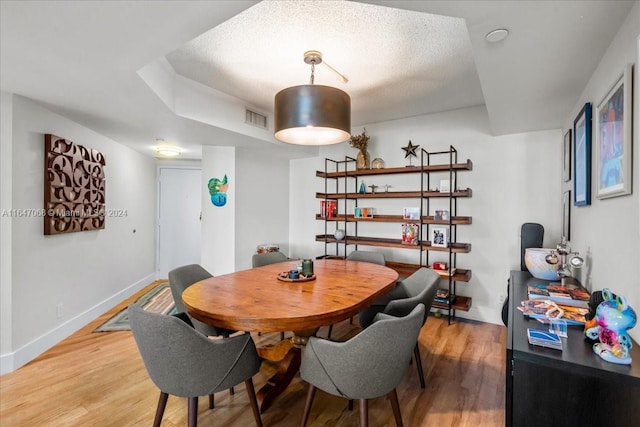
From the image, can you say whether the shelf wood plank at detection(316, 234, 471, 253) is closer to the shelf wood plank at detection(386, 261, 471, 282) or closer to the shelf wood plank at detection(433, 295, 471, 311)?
the shelf wood plank at detection(386, 261, 471, 282)

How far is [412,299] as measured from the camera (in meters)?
1.97

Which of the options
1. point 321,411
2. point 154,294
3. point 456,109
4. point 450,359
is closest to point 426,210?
point 456,109

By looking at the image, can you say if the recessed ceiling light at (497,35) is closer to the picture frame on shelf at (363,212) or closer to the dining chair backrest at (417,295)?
the dining chair backrest at (417,295)

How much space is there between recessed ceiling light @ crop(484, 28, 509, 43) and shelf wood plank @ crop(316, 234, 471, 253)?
7.36ft

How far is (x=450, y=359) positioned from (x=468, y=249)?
128 centimetres

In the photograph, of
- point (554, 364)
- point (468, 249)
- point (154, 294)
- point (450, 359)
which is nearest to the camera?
point (554, 364)

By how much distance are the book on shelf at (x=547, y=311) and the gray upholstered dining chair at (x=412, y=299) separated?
553 millimetres

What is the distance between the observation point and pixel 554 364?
1.07 metres

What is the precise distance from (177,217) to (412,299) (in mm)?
4861

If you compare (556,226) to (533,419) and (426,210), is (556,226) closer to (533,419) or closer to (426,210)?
(426,210)

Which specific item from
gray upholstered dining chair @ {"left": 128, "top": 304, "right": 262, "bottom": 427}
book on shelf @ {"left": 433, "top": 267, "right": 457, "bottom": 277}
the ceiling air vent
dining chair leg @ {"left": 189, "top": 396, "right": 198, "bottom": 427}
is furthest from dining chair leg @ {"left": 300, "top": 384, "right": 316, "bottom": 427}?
the ceiling air vent

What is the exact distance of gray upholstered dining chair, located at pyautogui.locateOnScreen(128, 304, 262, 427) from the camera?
1367 mm

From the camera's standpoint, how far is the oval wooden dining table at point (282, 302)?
1496 millimetres

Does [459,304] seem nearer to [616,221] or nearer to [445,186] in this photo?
[445,186]
